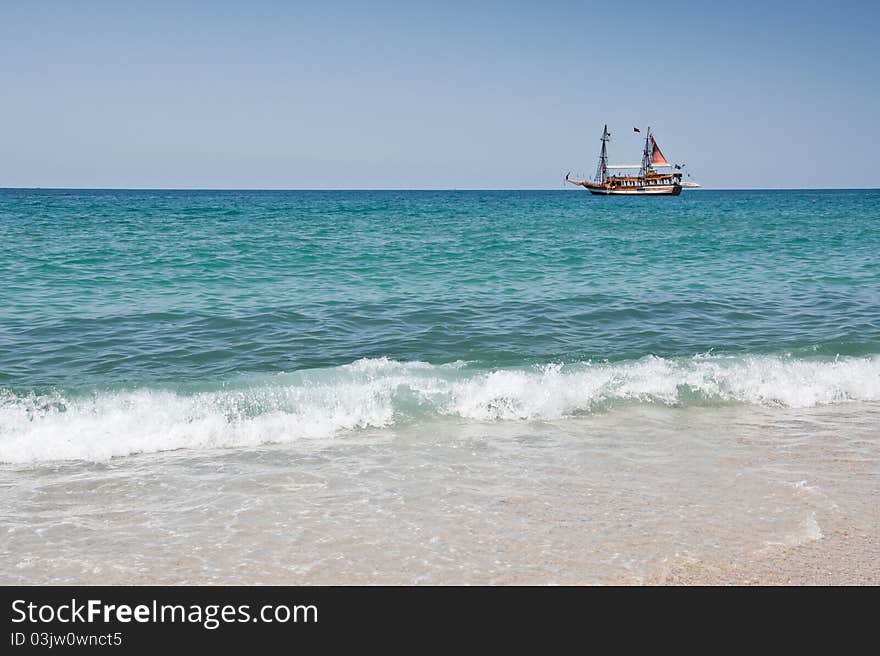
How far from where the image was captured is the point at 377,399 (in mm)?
8727

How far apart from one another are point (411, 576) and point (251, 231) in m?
29.5

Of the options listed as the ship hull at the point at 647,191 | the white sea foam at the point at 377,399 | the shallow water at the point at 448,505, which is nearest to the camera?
the shallow water at the point at 448,505

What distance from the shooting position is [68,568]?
477cm

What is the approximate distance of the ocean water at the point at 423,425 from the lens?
16.8 feet

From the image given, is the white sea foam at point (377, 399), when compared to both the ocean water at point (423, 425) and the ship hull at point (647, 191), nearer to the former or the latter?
the ocean water at point (423, 425)

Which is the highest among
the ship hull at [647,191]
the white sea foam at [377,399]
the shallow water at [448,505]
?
the ship hull at [647,191]

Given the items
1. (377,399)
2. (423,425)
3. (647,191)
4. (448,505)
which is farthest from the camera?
(647,191)

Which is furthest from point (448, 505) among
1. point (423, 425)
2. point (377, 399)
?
point (377, 399)

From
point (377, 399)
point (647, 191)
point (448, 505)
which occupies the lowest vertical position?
point (448, 505)

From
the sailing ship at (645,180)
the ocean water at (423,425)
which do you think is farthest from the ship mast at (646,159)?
the ocean water at (423,425)

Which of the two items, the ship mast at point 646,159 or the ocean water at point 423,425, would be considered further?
the ship mast at point 646,159

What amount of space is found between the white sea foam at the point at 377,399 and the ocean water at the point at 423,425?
0.04m

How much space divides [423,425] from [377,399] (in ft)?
2.59

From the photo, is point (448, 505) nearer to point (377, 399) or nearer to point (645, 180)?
point (377, 399)
